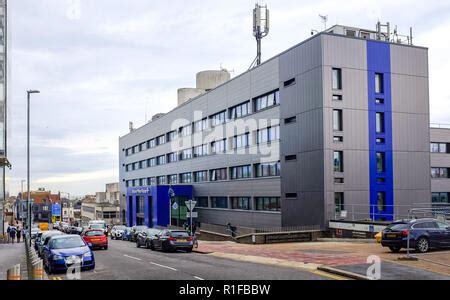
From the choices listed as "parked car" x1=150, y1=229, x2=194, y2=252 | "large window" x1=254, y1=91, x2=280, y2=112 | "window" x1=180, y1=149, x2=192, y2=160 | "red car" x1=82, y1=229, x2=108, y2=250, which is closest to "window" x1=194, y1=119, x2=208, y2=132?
"window" x1=180, y1=149, x2=192, y2=160

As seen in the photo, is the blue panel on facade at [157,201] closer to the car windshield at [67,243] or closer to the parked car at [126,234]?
the parked car at [126,234]

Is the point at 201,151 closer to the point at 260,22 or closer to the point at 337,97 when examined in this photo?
the point at 260,22

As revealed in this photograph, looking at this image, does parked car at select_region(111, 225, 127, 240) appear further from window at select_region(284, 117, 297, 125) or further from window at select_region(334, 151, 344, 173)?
window at select_region(334, 151, 344, 173)

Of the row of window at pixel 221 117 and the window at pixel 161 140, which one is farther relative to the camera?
the window at pixel 161 140

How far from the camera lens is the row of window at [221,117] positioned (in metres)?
43.1

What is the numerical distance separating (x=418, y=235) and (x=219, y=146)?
33.8 metres

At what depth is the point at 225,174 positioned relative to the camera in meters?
52.3

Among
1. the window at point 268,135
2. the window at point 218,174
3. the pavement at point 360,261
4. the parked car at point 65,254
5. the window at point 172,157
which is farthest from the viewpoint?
the window at point 172,157

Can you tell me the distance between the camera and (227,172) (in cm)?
5162

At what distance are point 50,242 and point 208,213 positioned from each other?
36.5 m

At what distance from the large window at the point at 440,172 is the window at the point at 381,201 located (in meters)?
23.7

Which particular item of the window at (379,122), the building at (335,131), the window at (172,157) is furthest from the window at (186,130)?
the window at (379,122)

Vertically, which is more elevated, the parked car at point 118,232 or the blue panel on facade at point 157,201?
the blue panel on facade at point 157,201

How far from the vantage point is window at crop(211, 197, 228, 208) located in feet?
171
